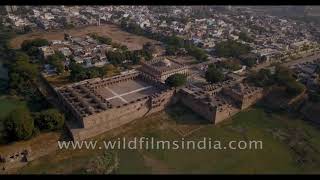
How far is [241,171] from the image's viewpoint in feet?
90.6

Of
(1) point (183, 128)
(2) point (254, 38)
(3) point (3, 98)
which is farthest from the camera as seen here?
(2) point (254, 38)

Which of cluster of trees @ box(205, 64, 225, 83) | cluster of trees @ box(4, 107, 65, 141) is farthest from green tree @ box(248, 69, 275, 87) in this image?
cluster of trees @ box(4, 107, 65, 141)

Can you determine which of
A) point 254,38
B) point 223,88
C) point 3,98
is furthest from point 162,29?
point 3,98

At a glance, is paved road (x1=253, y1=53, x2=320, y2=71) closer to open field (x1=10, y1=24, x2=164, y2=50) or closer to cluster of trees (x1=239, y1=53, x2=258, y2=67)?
cluster of trees (x1=239, y1=53, x2=258, y2=67)

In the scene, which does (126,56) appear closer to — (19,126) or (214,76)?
(214,76)

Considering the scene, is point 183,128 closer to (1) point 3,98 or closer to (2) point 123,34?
(1) point 3,98

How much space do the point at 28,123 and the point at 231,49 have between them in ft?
119

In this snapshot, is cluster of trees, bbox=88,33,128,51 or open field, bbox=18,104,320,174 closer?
open field, bbox=18,104,320,174

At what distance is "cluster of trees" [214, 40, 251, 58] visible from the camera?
53.0 m

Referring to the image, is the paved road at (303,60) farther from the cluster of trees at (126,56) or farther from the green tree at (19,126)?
the green tree at (19,126)

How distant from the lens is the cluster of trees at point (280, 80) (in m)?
38.2

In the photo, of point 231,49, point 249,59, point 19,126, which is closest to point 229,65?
point 249,59

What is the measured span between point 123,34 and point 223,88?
117 feet

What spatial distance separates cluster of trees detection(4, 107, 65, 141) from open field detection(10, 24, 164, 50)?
30.2m
